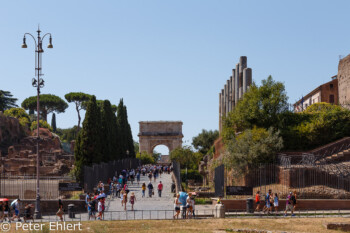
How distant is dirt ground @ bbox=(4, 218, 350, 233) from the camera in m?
20.9

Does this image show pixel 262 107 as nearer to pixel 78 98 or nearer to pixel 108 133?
pixel 108 133

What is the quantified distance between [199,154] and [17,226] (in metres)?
58.3

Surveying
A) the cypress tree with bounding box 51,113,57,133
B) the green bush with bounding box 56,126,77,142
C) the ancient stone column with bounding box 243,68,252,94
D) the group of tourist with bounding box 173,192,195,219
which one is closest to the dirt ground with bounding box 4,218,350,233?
the group of tourist with bounding box 173,192,195,219

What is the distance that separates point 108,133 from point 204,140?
35753 millimetres

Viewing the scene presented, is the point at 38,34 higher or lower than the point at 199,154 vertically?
→ higher

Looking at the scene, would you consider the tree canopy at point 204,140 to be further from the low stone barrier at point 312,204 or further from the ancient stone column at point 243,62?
the low stone barrier at point 312,204

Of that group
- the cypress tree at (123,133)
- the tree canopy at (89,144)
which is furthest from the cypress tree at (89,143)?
the cypress tree at (123,133)

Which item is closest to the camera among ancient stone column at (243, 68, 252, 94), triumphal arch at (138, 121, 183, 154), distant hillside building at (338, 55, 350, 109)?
ancient stone column at (243, 68, 252, 94)

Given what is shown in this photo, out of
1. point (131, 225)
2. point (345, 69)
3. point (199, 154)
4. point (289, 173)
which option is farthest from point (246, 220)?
point (199, 154)

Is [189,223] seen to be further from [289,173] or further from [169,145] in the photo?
[169,145]

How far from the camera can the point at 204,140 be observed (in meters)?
85.6

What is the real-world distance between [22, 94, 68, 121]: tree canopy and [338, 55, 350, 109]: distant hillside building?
71.9 metres

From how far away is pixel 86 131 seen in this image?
43.8 meters

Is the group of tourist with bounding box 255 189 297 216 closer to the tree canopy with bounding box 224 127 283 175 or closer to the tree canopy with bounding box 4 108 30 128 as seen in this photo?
the tree canopy with bounding box 224 127 283 175
